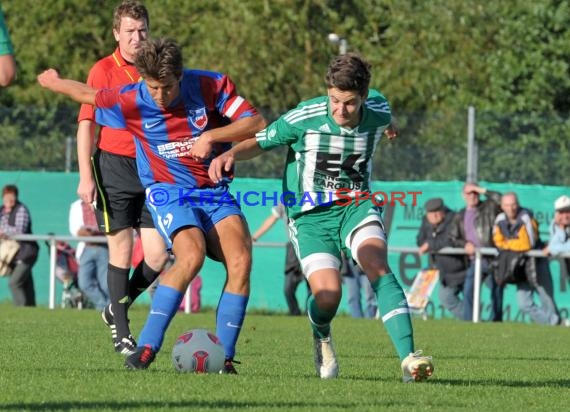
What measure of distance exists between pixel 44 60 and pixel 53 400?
29310 millimetres

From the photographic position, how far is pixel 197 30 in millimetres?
34625

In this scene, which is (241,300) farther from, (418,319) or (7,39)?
(418,319)

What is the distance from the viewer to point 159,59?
8.37 metres

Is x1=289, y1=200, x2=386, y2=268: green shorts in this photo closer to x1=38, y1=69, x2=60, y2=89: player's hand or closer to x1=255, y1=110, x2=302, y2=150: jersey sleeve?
x1=255, y1=110, x2=302, y2=150: jersey sleeve

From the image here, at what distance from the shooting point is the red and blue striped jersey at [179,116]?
29.0ft

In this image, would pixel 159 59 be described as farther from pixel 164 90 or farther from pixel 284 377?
pixel 284 377

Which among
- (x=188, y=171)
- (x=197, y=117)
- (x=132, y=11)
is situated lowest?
(x=188, y=171)

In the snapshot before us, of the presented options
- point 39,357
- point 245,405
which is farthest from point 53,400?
point 39,357

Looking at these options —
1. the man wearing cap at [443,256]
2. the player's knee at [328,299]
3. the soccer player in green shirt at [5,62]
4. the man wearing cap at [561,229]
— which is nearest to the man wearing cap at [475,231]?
the man wearing cap at [443,256]

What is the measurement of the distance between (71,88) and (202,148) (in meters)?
1.29

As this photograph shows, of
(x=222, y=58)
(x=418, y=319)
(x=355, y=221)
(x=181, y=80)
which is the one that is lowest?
(x=418, y=319)

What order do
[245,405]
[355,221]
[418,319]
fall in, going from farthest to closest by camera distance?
[418,319] → [355,221] → [245,405]

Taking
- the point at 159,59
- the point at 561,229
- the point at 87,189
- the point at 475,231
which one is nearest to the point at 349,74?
the point at 159,59

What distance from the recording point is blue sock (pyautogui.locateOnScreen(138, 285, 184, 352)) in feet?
27.6
